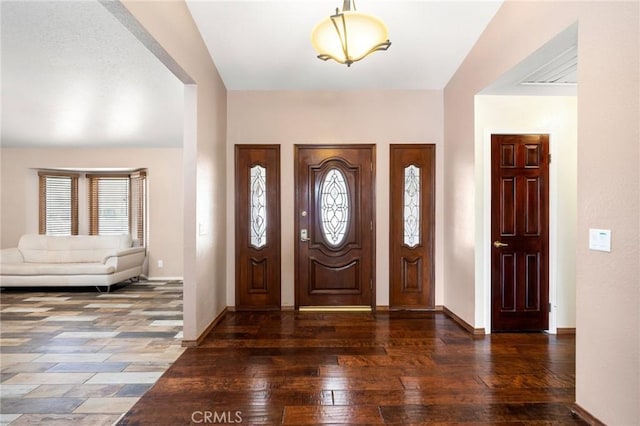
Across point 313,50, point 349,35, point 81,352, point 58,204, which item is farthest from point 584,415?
point 58,204

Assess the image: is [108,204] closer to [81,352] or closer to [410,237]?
[81,352]

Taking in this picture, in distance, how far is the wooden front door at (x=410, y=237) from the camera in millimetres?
4656

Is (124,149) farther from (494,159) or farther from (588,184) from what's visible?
(588,184)

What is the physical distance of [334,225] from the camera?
4.71m

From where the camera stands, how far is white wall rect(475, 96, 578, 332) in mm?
3742

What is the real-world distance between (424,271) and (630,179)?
2.95 m

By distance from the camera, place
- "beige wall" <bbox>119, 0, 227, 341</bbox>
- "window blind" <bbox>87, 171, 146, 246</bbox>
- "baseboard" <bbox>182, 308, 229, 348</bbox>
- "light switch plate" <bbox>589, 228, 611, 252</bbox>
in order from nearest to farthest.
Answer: "light switch plate" <bbox>589, 228, 611, 252</bbox> < "beige wall" <bbox>119, 0, 227, 341</bbox> < "baseboard" <bbox>182, 308, 229, 348</bbox> < "window blind" <bbox>87, 171, 146, 246</bbox>

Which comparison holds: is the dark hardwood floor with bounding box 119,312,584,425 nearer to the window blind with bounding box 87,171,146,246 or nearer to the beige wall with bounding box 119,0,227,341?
the beige wall with bounding box 119,0,227,341

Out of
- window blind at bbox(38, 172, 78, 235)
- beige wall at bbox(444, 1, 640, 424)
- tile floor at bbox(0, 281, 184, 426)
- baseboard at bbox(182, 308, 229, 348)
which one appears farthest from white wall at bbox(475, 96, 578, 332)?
window blind at bbox(38, 172, 78, 235)

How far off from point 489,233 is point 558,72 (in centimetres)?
162

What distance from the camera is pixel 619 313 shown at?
6.40 ft

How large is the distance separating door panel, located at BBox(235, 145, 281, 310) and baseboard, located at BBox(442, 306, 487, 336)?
2.16 metres

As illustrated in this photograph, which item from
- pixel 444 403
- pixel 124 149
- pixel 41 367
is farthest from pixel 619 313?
pixel 124 149

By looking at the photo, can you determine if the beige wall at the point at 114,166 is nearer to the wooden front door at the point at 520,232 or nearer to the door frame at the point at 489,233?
the door frame at the point at 489,233
